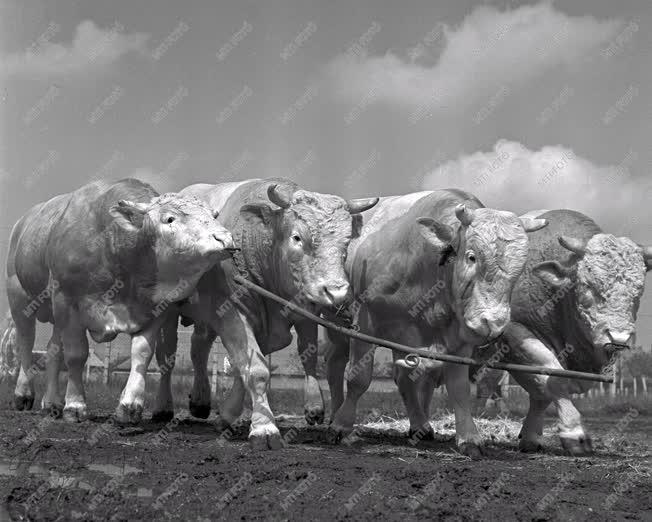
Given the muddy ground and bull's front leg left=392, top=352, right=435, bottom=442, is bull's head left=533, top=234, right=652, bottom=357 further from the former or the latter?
bull's front leg left=392, top=352, right=435, bottom=442

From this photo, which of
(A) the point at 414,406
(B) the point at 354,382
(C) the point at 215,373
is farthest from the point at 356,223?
(C) the point at 215,373

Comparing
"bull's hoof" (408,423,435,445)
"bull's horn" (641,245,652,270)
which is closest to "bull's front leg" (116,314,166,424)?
"bull's hoof" (408,423,435,445)

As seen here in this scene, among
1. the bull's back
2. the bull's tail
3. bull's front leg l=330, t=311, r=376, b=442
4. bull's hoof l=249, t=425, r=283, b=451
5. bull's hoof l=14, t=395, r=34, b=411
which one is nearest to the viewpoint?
bull's hoof l=249, t=425, r=283, b=451

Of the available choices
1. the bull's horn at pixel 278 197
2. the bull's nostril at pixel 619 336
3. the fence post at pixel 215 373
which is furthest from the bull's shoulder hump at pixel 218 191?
the fence post at pixel 215 373

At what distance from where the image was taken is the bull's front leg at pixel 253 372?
7.52m

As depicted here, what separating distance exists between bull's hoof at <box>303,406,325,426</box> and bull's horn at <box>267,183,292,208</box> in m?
3.17

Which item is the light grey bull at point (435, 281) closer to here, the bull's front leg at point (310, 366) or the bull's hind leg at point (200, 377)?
the bull's front leg at point (310, 366)

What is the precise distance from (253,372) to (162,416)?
289 centimetres

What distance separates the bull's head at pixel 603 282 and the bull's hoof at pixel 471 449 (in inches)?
64.5

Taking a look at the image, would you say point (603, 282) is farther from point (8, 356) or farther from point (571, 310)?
point (8, 356)

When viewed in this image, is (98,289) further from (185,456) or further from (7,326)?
(7,326)

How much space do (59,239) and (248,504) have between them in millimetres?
4766

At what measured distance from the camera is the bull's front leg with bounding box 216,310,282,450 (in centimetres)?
752

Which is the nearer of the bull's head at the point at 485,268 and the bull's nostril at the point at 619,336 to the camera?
the bull's head at the point at 485,268
